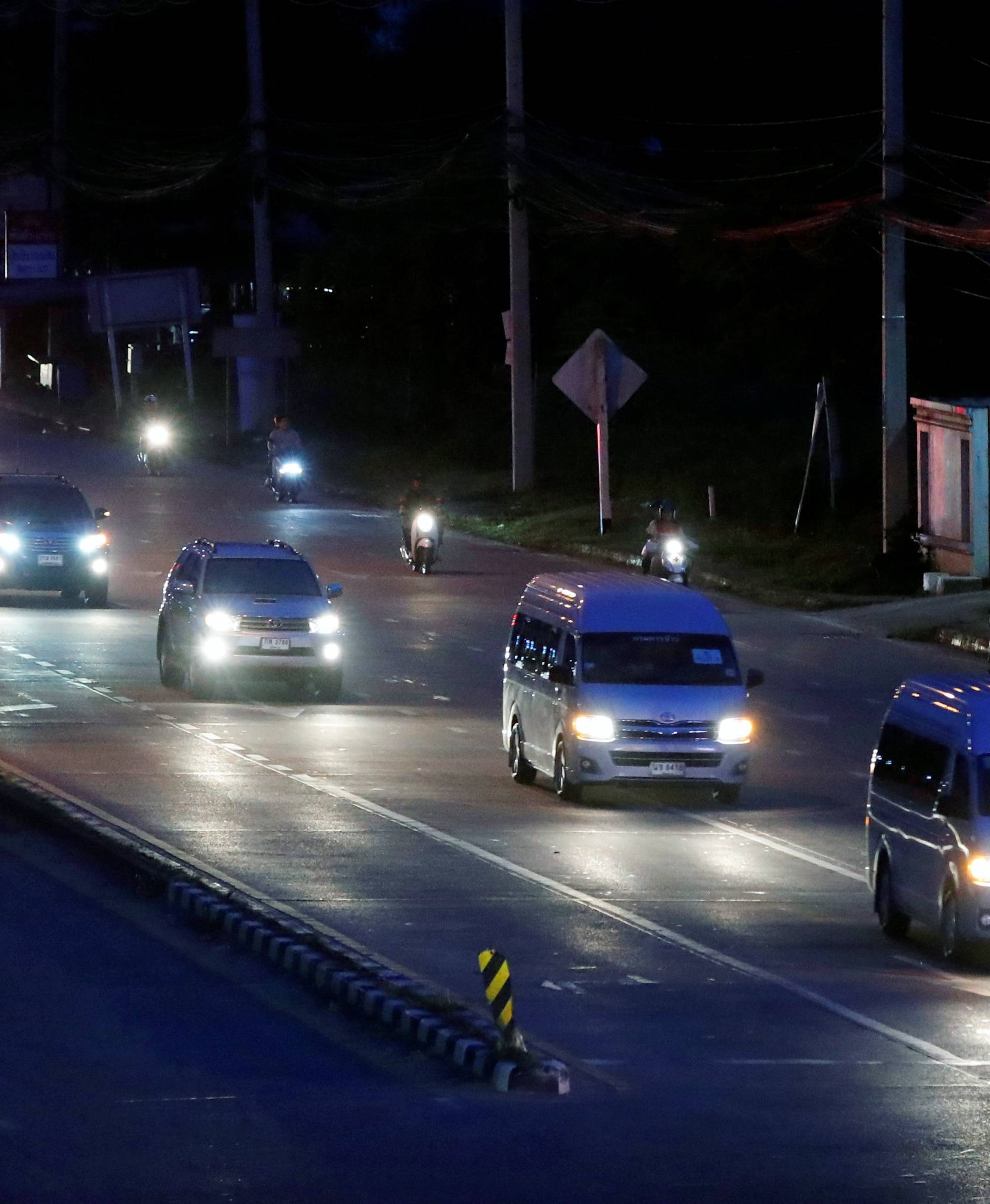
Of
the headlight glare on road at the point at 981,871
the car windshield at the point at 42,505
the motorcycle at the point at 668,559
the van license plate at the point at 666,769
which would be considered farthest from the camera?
the car windshield at the point at 42,505

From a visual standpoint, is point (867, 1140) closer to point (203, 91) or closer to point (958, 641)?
point (958, 641)

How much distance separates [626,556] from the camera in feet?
149

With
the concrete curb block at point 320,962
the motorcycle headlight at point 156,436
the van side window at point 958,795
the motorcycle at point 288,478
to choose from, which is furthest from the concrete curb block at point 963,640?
the motorcycle headlight at point 156,436

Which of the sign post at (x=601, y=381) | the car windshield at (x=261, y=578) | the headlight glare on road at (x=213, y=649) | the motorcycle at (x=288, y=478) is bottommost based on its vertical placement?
the headlight glare on road at (x=213, y=649)

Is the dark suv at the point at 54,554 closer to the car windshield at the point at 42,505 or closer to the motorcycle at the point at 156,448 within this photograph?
the car windshield at the point at 42,505

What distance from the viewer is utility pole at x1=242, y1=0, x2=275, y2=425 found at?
69312 mm

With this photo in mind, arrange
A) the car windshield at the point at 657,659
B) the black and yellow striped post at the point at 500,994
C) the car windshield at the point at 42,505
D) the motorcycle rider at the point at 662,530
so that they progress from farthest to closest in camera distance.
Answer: the car windshield at the point at 42,505
the motorcycle rider at the point at 662,530
the car windshield at the point at 657,659
the black and yellow striped post at the point at 500,994

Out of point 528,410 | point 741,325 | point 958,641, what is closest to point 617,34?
point 528,410

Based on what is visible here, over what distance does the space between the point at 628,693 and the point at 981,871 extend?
7.79 meters

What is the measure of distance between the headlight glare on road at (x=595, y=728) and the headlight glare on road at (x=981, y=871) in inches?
295

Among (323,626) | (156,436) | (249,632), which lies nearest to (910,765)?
(323,626)

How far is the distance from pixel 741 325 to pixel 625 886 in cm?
3098

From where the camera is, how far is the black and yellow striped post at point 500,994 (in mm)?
11539

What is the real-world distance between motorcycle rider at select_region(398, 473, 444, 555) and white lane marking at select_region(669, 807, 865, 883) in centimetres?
2104
